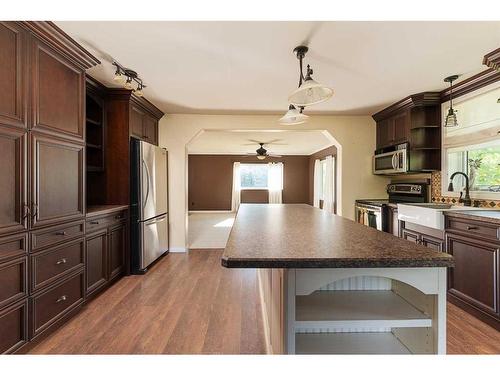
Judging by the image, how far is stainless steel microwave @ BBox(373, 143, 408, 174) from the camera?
3.56 m

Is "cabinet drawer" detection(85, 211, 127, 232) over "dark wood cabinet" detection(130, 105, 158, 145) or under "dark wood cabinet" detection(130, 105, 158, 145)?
under

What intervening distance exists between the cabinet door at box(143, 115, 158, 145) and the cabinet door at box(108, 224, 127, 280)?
1.39 m

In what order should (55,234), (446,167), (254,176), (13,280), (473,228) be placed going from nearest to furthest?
(13,280)
(55,234)
(473,228)
(446,167)
(254,176)

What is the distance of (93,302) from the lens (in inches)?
102

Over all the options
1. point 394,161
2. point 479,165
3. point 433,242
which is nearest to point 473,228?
point 433,242

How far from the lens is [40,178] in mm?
1897

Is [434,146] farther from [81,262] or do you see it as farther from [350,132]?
[81,262]

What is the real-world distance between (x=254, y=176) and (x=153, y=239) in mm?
7185

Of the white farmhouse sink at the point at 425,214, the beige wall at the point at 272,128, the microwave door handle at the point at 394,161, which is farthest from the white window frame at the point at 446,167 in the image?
the beige wall at the point at 272,128

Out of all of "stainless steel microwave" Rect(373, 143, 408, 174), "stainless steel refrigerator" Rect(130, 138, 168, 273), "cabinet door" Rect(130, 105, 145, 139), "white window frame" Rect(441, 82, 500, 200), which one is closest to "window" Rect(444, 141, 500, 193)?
"white window frame" Rect(441, 82, 500, 200)

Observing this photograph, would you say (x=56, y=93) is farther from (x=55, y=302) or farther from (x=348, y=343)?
(x=348, y=343)

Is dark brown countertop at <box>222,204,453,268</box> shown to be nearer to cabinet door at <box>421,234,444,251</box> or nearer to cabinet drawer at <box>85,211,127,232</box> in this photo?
cabinet door at <box>421,234,444,251</box>

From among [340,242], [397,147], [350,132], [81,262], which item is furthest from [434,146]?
[81,262]

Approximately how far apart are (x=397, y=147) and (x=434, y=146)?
0.43m
